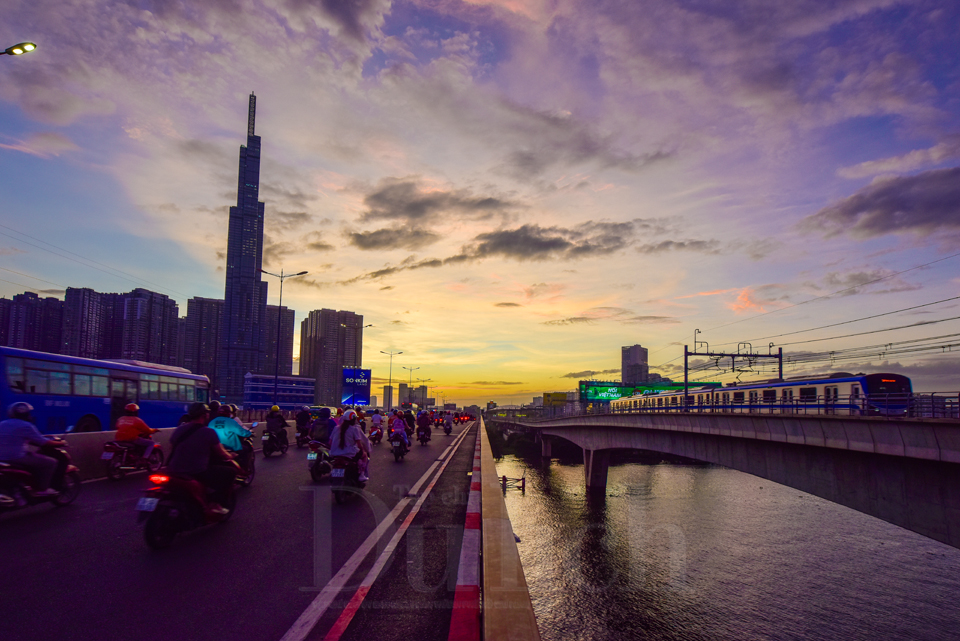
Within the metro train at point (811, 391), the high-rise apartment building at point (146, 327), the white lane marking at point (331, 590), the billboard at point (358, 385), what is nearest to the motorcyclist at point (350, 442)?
the white lane marking at point (331, 590)

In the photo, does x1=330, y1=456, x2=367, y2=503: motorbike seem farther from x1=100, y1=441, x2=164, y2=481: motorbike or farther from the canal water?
the canal water

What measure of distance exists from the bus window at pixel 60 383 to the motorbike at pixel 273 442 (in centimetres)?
638

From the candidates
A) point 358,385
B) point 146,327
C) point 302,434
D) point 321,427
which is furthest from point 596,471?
point 146,327

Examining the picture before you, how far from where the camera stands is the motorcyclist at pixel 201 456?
6.92 meters

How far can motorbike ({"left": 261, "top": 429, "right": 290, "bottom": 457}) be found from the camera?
19.3 m

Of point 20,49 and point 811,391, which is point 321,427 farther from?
point 811,391

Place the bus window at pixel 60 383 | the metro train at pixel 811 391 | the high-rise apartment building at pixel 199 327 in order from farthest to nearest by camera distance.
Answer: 1. the high-rise apartment building at pixel 199 327
2. the metro train at pixel 811 391
3. the bus window at pixel 60 383

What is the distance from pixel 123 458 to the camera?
41.9 feet

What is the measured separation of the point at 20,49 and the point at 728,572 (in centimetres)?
2949

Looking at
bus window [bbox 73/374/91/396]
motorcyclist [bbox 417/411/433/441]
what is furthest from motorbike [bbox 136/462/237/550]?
motorcyclist [bbox 417/411/433/441]

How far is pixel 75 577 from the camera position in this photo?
5.43 meters

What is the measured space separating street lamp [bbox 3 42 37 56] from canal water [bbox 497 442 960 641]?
19.7 metres

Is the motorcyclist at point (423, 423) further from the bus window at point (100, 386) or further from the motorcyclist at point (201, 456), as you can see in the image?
the motorcyclist at point (201, 456)

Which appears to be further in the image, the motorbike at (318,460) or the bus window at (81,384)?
the bus window at (81,384)
